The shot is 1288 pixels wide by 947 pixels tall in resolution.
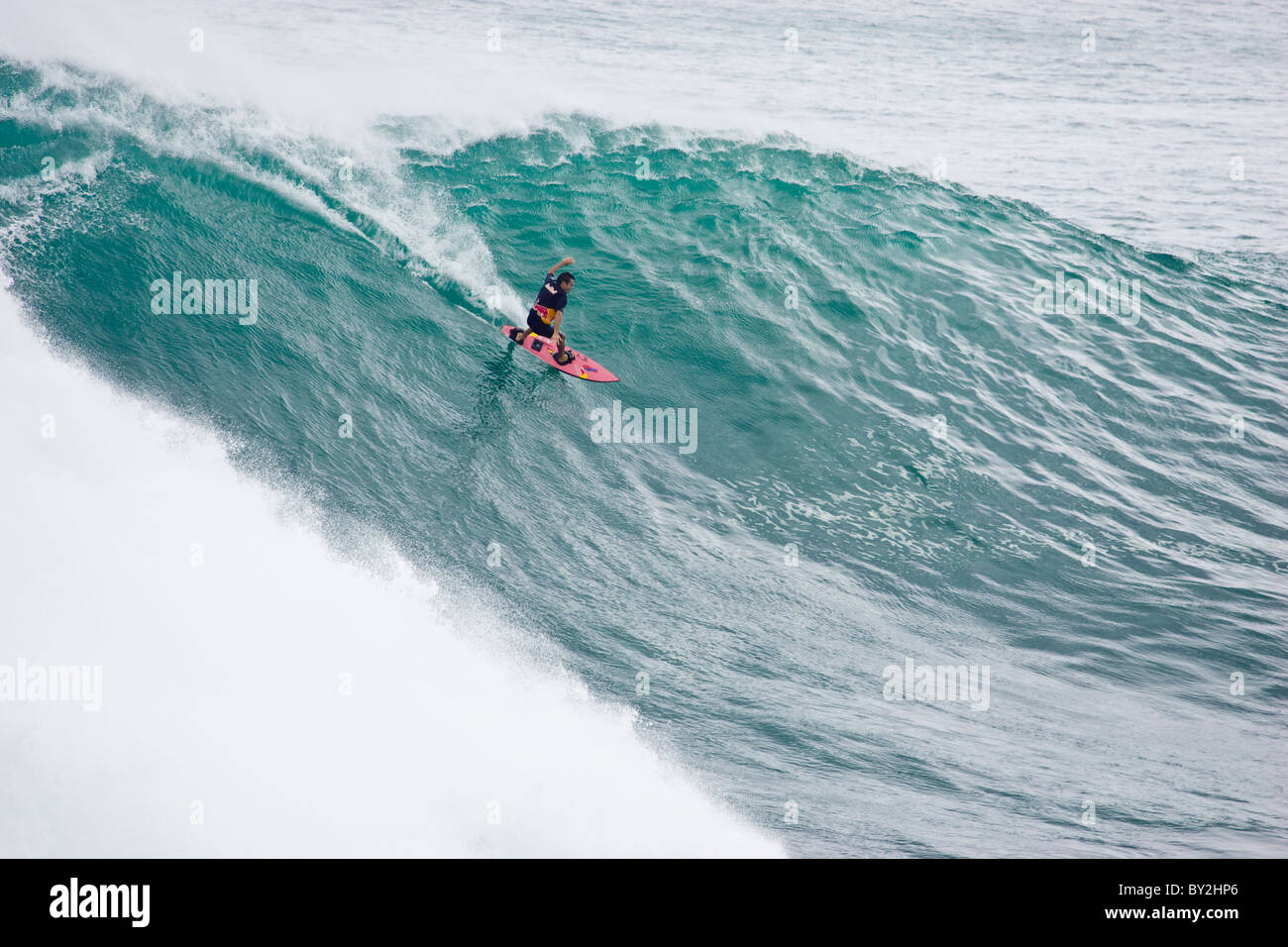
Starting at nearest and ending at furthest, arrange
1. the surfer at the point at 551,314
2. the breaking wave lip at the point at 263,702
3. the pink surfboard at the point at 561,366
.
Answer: the breaking wave lip at the point at 263,702
the surfer at the point at 551,314
the pink surfboard at the point at 561,366

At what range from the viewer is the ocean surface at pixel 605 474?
29.8 feet

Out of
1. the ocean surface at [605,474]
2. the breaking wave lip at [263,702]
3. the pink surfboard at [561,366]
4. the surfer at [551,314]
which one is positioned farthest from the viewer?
the pink surfboard at [561,366]

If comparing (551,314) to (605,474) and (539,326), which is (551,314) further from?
(605,474)

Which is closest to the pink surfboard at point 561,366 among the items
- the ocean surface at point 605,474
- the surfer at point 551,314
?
the surfer at point 551,314

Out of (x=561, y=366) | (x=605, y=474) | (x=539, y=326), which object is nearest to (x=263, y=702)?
(x=605, y=474)

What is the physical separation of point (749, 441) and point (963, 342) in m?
5.93

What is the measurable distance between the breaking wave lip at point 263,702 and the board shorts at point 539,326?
5347 millimetres

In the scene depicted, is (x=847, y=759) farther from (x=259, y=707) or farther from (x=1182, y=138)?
(x=1182, y=138)

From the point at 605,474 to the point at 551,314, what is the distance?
3319 millimetres

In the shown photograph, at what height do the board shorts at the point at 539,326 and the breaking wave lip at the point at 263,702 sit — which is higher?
the board shorts at the point at 539,326

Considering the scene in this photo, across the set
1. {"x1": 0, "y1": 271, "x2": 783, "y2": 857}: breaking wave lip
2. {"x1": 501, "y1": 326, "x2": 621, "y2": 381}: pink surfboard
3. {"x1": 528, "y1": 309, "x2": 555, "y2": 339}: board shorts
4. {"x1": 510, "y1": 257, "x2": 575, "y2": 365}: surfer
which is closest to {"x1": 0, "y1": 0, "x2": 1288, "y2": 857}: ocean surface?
{"x1": 0, "y1": 271, "x2": 783, "y2": 857}: breaking wave lip

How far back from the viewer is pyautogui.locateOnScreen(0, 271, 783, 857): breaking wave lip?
7.94 meters

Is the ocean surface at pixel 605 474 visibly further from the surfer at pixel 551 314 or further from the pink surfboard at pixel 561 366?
the surfer at pixel 551 314

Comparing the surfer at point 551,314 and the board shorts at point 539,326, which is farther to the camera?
the board shorts at point 539,326
